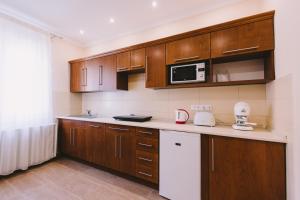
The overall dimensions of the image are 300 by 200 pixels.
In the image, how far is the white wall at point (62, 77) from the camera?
308cm

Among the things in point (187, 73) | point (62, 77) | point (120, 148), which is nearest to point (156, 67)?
point (187, 73)

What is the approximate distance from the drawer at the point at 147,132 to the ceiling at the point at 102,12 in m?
1.85

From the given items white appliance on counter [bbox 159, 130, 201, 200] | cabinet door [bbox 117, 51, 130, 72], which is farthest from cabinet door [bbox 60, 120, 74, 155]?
white appliance on counter [bbox 159, 130, 201, 200]

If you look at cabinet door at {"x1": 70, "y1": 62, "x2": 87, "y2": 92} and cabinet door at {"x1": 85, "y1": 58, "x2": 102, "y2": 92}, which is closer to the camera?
cabinet door at {"x1": 85, "y1": 58, "x2": 102, "y2": 92}

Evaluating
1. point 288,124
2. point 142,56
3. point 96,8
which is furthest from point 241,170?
point 96,8

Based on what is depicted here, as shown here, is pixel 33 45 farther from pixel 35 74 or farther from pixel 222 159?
pixel 222 159

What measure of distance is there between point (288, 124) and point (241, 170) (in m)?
0.59

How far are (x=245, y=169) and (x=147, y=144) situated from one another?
1.13 m

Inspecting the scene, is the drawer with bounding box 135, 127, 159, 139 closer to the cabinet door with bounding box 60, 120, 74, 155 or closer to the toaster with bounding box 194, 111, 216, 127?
the toaster with bounding box 194, 111, 216, 127

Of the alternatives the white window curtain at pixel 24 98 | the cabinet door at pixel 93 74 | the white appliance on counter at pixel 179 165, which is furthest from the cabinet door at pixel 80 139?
the white appliance on counter at pixel 179 165

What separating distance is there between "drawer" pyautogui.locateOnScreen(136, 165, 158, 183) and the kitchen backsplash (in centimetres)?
88

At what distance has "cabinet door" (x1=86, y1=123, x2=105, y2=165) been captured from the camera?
2.45m

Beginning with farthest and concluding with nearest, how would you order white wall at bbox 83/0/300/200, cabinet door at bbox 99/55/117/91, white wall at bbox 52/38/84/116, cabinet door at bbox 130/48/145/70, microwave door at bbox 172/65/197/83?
1. white wall at bbox 52/38/84/116
2. cabinet door at bbox 99/55/117/91
3. cabinet door at bbox 130/48/145/70
4. microwave door at bbox 172/65/197/83
5. white wall at bbox 83/0/300/200

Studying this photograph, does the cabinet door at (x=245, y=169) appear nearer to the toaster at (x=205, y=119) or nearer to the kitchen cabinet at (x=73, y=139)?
the toaster at (x=205, y=119)
